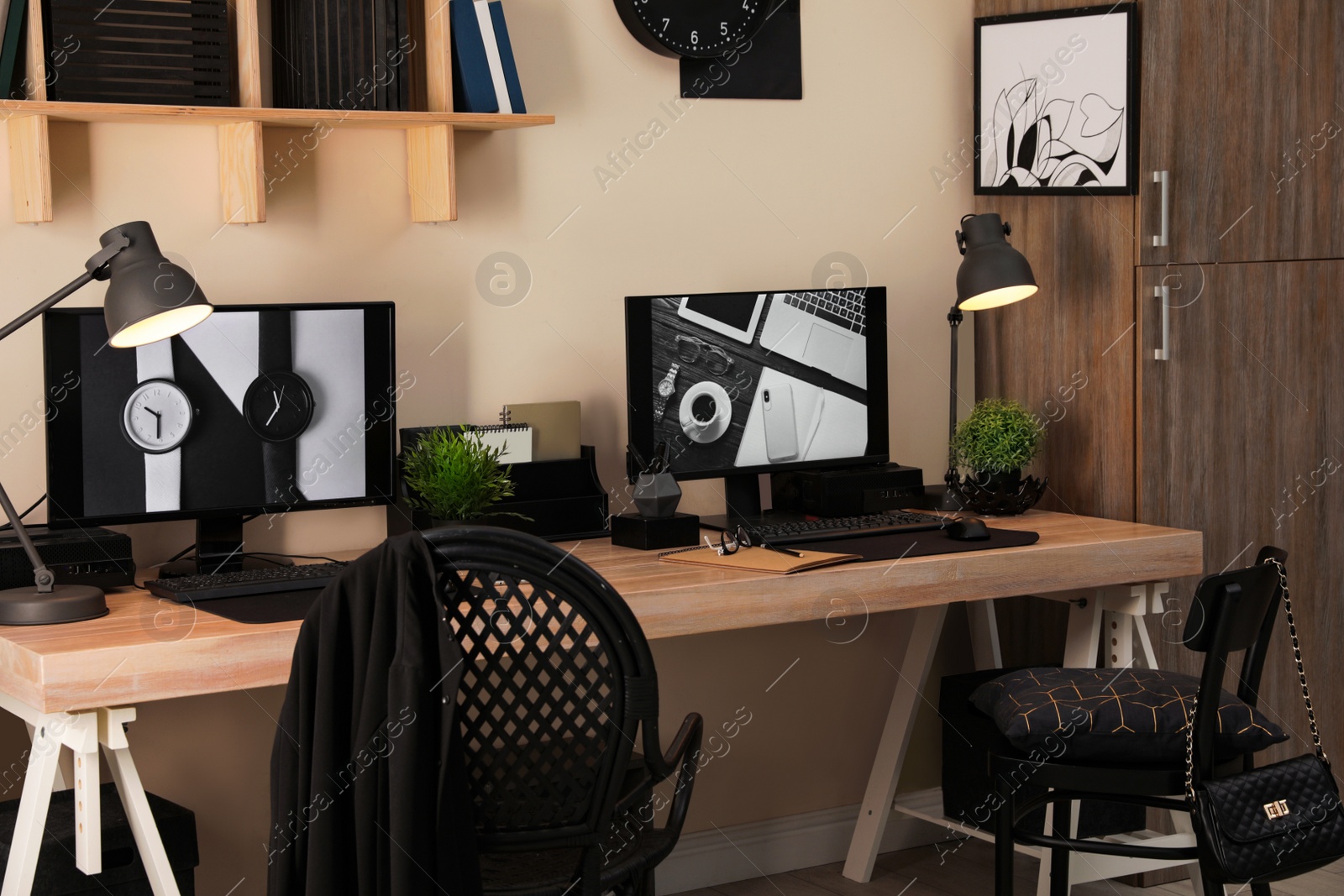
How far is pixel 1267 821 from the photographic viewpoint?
2004mm

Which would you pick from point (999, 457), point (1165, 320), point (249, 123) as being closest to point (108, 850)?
point (249, 123)

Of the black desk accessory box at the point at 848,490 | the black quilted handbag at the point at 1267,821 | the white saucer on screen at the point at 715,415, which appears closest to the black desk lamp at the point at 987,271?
the black desk accessory box at the point at 848,490

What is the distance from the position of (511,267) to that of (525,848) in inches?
56.1

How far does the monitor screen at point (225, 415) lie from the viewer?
2209mm

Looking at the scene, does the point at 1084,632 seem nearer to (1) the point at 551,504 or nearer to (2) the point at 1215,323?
(2) the point at 1215,323

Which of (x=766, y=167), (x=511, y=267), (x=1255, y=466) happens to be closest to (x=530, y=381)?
(x=511, y=267)

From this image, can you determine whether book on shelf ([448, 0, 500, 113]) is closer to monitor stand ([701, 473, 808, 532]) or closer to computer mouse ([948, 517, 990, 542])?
monitor stand ([701, 473, 808, 532])

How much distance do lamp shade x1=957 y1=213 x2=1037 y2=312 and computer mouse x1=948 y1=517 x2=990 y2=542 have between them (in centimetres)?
52

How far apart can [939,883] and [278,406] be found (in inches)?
68.2

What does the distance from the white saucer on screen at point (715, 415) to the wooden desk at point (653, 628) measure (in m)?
0.29

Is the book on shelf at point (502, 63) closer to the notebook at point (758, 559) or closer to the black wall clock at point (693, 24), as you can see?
the black wall clock at point (693, 24)

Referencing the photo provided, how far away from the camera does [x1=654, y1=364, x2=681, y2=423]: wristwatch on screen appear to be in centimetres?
269

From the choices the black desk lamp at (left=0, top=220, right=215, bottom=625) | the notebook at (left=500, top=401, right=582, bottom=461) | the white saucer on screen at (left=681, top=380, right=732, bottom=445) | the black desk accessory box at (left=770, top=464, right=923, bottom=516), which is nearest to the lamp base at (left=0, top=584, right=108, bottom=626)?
the black desk lamp at (left=0, top=220, right=215, bottom=625)

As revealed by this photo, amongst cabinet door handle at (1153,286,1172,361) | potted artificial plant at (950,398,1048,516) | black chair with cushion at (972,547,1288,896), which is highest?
cabinet door handle at (1153,286,1172,361)
